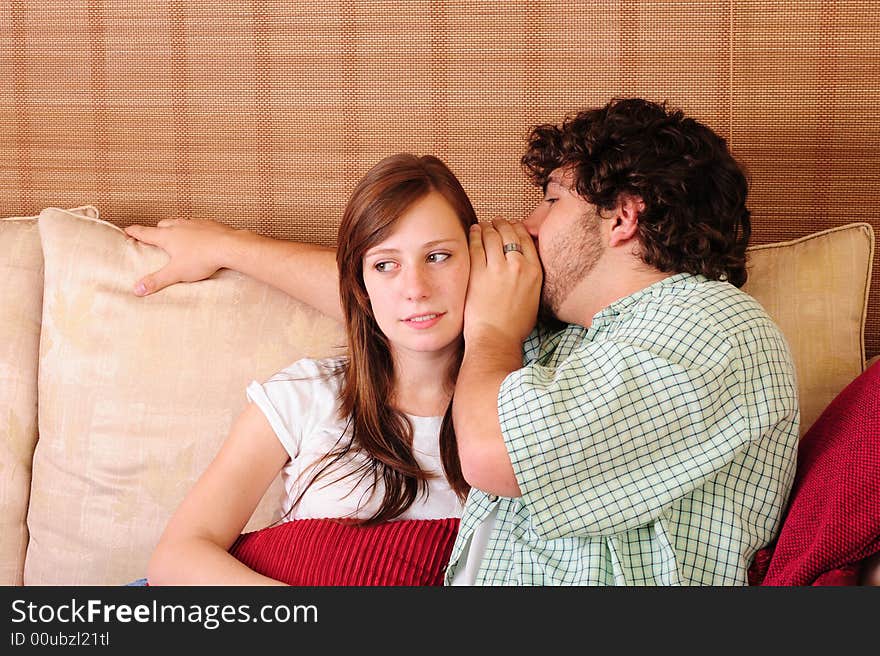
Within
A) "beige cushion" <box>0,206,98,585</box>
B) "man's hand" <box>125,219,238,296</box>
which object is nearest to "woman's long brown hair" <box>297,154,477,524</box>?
"man's hand" <box>125,219,238,296</box>

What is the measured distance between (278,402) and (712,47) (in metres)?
1.15

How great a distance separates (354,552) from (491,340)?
0.39 meters

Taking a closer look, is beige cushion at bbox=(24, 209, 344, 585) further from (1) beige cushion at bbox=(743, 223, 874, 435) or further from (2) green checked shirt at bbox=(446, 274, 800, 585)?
(1) beige cushion at bbox=(743, 223, 874, 435)

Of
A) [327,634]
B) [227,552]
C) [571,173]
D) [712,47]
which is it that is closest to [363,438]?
[227,552]

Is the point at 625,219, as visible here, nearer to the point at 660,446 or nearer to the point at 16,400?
the point at 660,446

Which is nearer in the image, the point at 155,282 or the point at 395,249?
the point at 395,249

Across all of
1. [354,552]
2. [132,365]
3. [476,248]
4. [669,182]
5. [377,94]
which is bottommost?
[354,552]

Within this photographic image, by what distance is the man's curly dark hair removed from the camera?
4.51 ft

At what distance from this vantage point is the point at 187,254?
1.70 meters

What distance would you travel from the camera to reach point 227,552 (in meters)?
1.42

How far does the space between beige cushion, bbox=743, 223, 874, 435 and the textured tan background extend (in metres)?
0.27

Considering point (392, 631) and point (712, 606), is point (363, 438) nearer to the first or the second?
point (392, 631)

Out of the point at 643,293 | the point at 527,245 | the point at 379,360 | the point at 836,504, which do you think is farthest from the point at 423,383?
the point at 836,504

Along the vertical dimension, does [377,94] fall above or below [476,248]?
above
